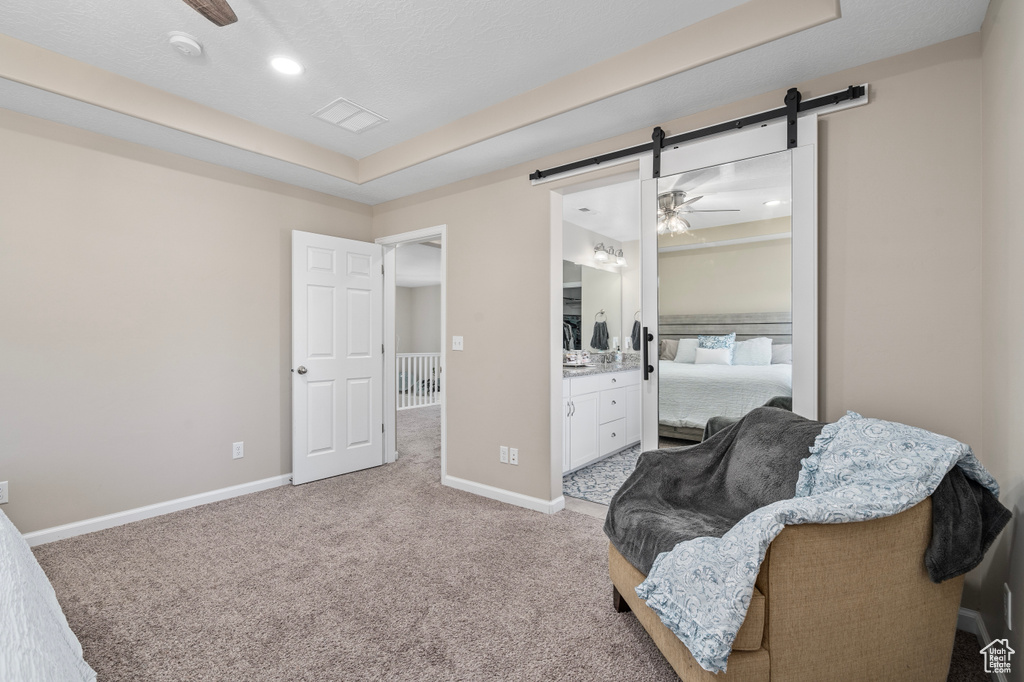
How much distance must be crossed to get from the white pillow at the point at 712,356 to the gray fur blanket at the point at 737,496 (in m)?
0.44

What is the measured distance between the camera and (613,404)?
14.9 feet

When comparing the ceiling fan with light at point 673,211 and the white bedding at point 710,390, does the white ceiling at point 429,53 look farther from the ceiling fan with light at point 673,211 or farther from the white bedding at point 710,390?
the white bedding at point 710,390

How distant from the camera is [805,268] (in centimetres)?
226

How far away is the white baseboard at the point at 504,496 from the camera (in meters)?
3.27

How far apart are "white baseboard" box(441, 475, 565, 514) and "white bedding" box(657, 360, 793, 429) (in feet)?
3.40

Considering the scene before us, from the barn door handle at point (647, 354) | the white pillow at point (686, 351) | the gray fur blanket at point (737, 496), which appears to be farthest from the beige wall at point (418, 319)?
the gray fur blanket at point (737, 496)

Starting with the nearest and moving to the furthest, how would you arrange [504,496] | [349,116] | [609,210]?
[349,116], [504,496], [609,210]

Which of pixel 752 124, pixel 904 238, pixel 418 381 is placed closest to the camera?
pixel 904 238

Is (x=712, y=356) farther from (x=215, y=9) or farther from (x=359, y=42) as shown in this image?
(x=215, y=9)

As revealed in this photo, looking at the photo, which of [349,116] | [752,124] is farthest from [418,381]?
[752,124]

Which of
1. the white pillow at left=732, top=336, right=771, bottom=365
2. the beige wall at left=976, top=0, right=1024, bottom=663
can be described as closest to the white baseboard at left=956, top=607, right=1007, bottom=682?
the beige wall at left=976, top=0, right=1024, bottom=663

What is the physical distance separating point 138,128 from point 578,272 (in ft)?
13.3

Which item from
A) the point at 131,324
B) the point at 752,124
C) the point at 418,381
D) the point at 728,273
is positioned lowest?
the point at 418,381

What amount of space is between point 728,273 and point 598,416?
82.5 inches
